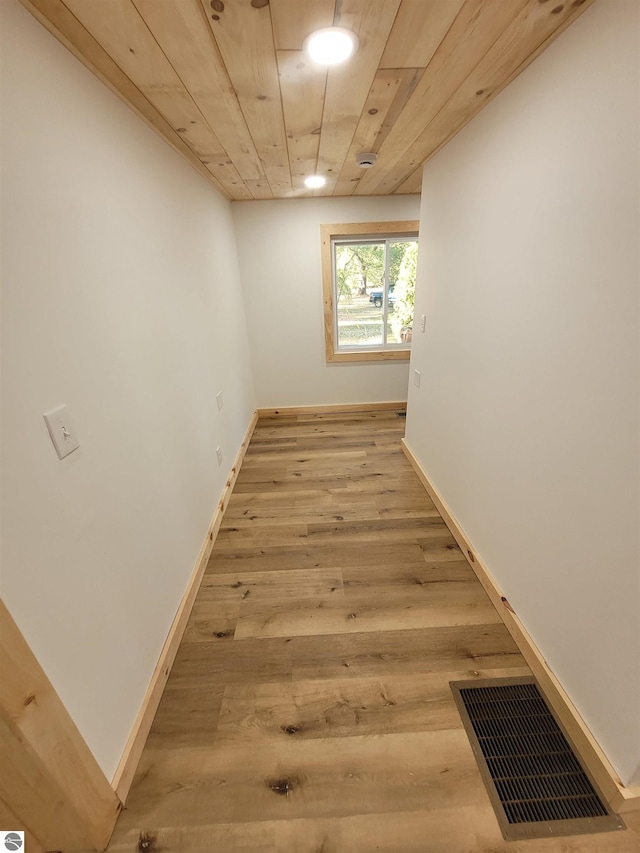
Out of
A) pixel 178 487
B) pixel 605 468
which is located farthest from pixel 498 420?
pixel 178 487

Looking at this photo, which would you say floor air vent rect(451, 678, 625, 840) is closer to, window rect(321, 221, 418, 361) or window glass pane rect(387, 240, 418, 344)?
window rect(321, 221, 418, 361)

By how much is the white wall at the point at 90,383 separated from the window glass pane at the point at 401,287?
2.36 metres

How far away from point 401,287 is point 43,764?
3.97 metres

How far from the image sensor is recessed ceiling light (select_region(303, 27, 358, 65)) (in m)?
0.97

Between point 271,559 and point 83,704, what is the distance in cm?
109

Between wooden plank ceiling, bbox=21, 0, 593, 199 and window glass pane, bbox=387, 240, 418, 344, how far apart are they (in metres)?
1.59

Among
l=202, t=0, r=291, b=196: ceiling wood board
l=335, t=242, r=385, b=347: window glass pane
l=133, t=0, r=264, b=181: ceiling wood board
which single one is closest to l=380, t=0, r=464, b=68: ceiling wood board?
l=202, t=0, r=291, b=196: ceiling wood board

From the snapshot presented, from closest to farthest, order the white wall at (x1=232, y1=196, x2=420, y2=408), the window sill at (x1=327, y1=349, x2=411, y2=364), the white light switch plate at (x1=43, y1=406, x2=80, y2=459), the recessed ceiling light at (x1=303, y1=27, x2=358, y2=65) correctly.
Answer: the white light switch plate at (x1=43, y1=406, x2=80, y2=459) < the recessed ceiling light at (x1=303, y1=27, x2=358, y2=65) < the white wall at (x1=232, y1=196, x2=420, y2=408) < the window sill at (x1=327, y1=349, x2=411, y2=364)

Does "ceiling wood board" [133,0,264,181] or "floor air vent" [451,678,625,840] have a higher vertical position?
"ceiling wood board" [133,0,264,181]

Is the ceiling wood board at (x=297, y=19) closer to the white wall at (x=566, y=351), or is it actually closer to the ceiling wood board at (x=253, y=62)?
the ceiling wood board at (x=253, y=62)

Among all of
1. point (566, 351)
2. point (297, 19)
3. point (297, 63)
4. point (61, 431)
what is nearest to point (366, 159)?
point (297, 63)

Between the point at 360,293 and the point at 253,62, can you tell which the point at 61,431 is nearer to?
the point at 253,62

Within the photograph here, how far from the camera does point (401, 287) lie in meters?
3.61

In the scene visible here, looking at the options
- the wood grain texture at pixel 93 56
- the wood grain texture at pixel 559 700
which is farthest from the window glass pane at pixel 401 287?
the wood grain texture at pixel 559 700
